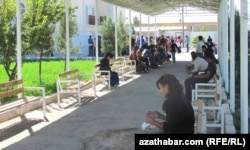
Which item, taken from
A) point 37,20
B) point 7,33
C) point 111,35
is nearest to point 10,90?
point 7,33

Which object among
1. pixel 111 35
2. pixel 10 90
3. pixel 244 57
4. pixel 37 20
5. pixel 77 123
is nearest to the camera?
pixel 244 57

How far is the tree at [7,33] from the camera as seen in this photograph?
12409 millimetres

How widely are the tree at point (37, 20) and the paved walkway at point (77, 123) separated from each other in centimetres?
270

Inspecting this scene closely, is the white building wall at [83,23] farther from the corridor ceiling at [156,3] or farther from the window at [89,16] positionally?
the corridor ceiling at [156,3]

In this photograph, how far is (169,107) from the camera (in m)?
5.07

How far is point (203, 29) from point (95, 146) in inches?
2089

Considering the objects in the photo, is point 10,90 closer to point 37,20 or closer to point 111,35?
point 37,20

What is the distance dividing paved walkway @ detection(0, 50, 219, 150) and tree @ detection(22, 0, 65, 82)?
270cm

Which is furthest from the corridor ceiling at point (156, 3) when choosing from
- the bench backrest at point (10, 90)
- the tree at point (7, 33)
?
the bench backrest at point (10, 90)

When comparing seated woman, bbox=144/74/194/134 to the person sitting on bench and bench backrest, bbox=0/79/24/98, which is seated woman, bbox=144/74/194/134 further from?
the person sitting on bench

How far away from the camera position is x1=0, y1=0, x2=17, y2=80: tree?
12.4m

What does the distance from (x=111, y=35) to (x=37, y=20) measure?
53.8 ft

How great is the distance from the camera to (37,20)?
13719 mm

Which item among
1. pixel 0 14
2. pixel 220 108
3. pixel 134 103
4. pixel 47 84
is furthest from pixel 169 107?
pixel 47 84
